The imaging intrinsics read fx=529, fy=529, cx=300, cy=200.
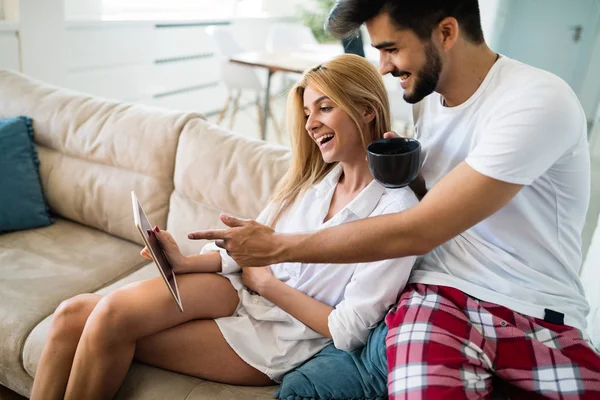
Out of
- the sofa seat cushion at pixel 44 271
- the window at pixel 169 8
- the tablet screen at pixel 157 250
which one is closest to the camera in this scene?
the tablet screen at pixel 157 250

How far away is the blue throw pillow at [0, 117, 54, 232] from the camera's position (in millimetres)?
2068

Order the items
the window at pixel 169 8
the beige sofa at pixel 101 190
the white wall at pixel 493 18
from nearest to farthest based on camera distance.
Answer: the beige sofa at pixel 101 190 < the white wall at pixel 493 18 < the window at pixel 169 8

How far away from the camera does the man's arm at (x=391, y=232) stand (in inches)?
39.6

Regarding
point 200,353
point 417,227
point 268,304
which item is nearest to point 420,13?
point 417,227

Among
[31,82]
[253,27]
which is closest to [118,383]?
[31,82]

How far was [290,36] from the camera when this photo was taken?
521cm

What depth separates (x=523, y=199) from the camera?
1.16m

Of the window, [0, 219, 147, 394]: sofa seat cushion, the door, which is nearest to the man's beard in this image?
[0, 219, 147, 394]: sofa seat cushion

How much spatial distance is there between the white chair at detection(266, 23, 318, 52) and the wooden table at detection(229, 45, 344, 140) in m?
0.54

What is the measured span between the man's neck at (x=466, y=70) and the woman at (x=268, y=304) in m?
0.28

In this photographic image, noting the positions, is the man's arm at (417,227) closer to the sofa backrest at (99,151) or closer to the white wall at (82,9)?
the sofa backrest at (99,151)

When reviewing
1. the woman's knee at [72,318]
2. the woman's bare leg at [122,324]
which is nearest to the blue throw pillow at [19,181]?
the woman's knee at [72,318]

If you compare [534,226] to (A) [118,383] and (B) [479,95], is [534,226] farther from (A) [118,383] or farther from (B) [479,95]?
(A) [118,383]

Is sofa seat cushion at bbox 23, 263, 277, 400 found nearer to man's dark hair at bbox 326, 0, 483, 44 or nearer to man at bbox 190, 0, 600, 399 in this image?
man at bbox 190, 0, 600, 399
